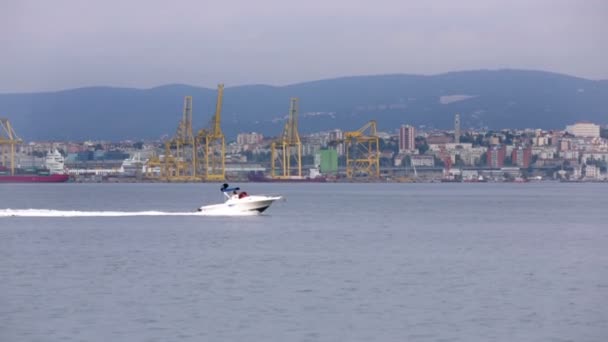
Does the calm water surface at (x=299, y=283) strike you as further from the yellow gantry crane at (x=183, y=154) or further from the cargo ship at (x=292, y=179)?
the cargo ship at (x=292, y=179)

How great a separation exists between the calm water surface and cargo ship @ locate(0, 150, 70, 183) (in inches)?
3986

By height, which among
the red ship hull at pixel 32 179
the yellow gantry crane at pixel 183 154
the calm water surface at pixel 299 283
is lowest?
the calm water surface at pixel 299 283

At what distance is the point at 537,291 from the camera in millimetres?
23984

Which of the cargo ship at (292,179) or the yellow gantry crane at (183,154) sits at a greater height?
the yellow gantry crane at (183,154)

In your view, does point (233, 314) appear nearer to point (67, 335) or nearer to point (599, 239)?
point (67, 335)

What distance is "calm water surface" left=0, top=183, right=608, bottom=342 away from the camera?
63.5ft

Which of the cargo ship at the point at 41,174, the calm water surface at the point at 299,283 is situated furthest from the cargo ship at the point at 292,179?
the calm water surface at the point at 299,283

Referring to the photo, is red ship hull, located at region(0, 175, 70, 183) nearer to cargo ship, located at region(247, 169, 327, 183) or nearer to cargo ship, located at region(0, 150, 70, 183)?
cargo ship, located at region(0, 150, 70, 183)

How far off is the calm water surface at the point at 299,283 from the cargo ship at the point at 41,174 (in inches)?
3986

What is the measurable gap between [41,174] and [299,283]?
128 m

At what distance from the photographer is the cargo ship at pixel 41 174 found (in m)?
144

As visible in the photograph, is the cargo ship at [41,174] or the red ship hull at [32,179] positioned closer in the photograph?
the red ship hull at [32,179]

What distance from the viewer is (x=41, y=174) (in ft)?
490

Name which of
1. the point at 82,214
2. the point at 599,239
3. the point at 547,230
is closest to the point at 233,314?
the point at 599,239
